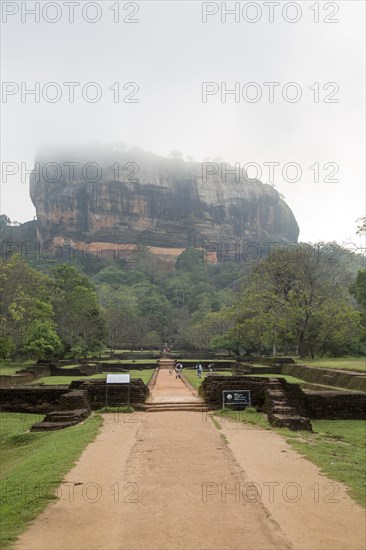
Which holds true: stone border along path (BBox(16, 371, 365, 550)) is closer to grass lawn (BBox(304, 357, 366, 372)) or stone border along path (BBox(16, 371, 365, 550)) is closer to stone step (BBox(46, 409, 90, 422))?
stone step (BBox(46, 409, 90, 422))

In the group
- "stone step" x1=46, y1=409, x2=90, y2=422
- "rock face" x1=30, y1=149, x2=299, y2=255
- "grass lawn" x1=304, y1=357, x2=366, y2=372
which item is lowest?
"grass lawn" x1=304, y1=357, x2=366, y2=372

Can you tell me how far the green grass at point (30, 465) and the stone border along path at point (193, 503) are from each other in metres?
0.17

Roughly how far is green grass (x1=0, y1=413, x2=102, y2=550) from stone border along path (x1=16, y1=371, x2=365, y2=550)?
0.54 feet

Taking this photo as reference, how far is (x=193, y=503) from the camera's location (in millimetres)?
6035

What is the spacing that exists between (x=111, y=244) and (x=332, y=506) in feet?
410

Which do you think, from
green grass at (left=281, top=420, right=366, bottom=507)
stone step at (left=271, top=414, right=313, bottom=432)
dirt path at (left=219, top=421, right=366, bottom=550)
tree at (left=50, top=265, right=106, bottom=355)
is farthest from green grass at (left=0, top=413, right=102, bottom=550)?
tree at (left=50, top=265, right=106, bottom=355)

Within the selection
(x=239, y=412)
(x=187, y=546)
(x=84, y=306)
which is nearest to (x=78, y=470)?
(x=187, y=546)

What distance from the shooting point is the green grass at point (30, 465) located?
550 cm

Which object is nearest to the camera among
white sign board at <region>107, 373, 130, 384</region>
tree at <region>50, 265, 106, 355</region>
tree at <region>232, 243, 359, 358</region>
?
white sign board at <region>107, 373, 130, 384</region>

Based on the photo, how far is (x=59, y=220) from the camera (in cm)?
12950

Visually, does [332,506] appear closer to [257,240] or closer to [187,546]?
[187,546]

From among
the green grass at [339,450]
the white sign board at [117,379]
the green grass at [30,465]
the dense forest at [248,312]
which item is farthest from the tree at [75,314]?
the green grass at [339,450]

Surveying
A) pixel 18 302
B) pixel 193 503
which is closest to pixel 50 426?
pixel 193 503

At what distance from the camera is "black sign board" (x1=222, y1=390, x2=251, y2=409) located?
1427cm
